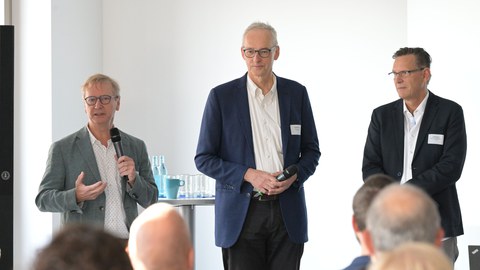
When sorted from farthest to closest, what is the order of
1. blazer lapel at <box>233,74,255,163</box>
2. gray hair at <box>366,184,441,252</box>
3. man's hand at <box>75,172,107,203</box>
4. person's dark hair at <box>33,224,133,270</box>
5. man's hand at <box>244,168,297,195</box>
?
blazer lapel at <box>233,74,255,163</box> < man's hand at <box>244,168,297,195</box> < man's hand at <box>75,172,107,203</box> < gray hair at <box>366,184,441,252</box> < person's dark hair at <box>33,224,133,270</box>

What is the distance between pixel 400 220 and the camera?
2051mm

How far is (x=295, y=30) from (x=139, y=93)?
1.53 metres

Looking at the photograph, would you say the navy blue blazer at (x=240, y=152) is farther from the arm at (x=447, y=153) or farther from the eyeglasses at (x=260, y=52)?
the arm at (x=447, y=153)

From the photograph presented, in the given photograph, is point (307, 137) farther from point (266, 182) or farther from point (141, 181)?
point (141, 181)

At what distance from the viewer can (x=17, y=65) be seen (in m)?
6.53

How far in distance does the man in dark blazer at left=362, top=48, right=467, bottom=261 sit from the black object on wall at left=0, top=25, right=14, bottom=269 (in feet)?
7.15

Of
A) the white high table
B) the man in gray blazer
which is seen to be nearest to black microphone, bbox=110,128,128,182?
the man in gray blazer

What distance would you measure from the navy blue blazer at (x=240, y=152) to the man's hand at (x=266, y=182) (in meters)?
0.06

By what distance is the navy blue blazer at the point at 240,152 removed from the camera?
4723 millimetres

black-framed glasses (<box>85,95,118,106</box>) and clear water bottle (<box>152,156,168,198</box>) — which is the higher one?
black-framed glasses (<box>85,95,118,106</box>)

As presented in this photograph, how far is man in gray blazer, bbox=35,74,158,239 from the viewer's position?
4.38 metres

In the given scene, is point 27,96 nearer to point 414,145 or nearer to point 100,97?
point 100,97

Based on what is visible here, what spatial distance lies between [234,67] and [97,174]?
3327 millimetres

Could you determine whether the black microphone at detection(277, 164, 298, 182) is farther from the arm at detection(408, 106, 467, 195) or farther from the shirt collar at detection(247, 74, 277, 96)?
the arm at detection(408, 106, 467, 195)
